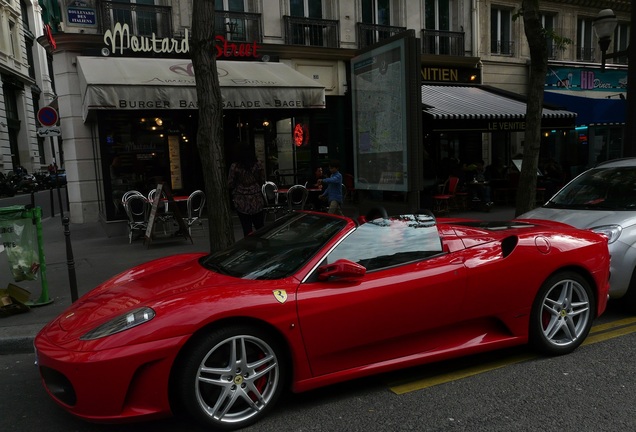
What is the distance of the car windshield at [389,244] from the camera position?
356cm

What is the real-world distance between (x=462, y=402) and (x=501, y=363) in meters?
0.79

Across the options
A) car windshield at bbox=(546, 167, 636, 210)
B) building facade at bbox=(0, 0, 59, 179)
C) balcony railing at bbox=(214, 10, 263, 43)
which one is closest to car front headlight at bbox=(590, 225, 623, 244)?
car windshield at bbox=(546, 167, 636, 210)

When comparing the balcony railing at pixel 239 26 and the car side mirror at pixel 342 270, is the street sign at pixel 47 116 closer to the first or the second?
the balcony railing at pixel 239 26

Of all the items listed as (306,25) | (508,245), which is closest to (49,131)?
(306,25)

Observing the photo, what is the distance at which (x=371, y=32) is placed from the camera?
15.0m

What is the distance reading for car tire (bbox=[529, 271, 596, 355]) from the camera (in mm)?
3969

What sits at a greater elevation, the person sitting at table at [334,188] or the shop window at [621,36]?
the shop window at [621,36]

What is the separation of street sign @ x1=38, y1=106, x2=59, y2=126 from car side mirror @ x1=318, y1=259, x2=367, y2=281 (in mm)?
10476

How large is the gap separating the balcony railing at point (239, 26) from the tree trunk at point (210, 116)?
7.61 metres

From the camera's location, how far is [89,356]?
2.80 meters

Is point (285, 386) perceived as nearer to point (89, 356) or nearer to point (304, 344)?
point (304, 344)

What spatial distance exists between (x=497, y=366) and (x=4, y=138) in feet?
134

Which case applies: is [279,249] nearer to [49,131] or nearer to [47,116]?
[47,116]

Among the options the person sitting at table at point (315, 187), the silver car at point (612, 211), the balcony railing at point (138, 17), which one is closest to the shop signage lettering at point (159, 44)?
the balcony railing at point (138, 17)
